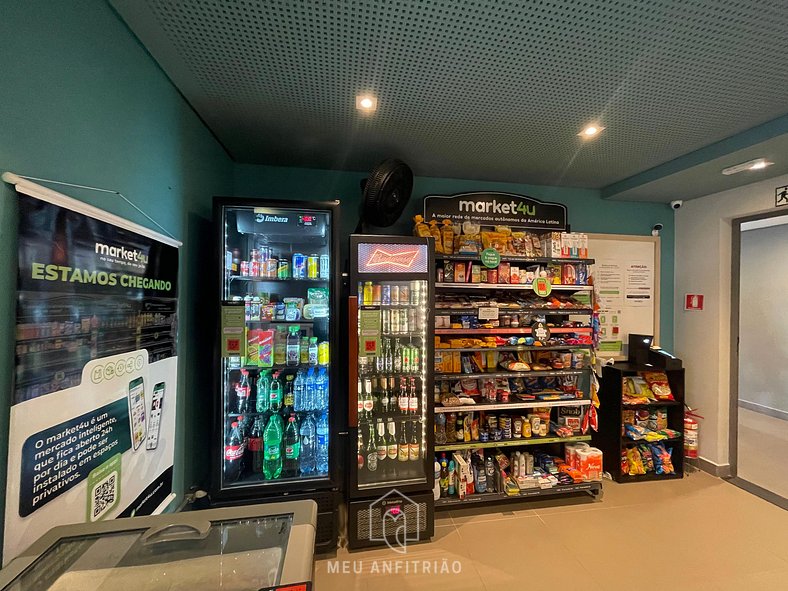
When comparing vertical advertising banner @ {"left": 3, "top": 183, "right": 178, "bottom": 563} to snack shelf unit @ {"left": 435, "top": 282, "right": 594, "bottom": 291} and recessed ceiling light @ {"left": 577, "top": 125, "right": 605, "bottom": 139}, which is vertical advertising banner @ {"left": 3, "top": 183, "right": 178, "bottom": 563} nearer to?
snack shelf unit @ {"left": 435, "top": 282, "right": 594, "bottom": 291}

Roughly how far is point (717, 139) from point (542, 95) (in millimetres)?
1573

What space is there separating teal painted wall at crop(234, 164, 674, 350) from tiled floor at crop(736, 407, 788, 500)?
1327mm

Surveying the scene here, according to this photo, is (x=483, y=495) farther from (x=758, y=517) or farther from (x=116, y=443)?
(x=116, y=443)

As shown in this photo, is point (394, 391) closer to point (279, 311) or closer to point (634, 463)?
point (279, 311)

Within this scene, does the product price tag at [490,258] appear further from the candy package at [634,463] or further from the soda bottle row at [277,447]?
the candy package at [634,463]

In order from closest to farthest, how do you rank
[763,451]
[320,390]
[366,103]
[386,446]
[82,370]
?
[82,370] < [366,103] < [320,390] < [386,446] < [763,451]

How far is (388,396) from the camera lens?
234 centimetres

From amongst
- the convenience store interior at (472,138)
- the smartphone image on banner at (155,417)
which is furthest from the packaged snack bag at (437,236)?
the smartphone image on banner at (155,417)

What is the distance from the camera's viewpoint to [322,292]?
2160 mm

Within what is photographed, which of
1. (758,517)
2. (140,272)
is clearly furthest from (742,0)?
(758,517)

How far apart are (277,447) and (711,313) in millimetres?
4160

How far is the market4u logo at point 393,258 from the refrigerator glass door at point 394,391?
0.16 metres

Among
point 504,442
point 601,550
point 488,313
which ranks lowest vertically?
point 601,550

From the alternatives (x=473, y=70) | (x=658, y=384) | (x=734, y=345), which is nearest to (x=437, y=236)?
(x=473, y=70)
